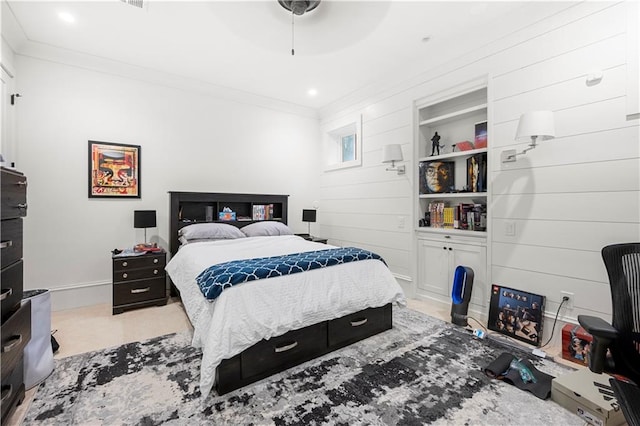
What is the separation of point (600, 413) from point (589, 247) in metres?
1.29

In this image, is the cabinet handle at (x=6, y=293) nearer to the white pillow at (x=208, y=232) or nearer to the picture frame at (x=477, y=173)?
the white pillow at (x=208, y=232)

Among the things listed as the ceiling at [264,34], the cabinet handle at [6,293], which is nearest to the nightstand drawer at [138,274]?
the cabinet handle at [6,293]

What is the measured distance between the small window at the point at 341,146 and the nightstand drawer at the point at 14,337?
4.03 metres

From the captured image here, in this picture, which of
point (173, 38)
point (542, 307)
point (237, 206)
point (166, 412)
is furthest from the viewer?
point (237, 206)

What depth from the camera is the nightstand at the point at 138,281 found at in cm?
326

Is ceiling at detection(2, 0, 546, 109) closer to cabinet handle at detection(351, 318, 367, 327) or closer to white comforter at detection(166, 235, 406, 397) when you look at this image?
white comforter at detection(166, 235, 406, 397)

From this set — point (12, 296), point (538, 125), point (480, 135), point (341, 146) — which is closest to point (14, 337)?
point (12, 296)

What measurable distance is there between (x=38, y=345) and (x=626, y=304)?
11.9 feet

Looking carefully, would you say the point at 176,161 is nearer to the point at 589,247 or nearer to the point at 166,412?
the point at 166,412

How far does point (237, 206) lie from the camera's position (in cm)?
464

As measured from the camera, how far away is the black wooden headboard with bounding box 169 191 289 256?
3939 mm

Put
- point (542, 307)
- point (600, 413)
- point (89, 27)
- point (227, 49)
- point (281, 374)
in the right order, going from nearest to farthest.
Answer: point (600, 413)
point (281, 374)
point (542, 307)
point (89, 27)
point (227, 49)

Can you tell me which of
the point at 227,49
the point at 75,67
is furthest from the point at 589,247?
the point at 75,67

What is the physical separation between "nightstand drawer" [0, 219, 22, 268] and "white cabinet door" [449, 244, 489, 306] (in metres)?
3.67
